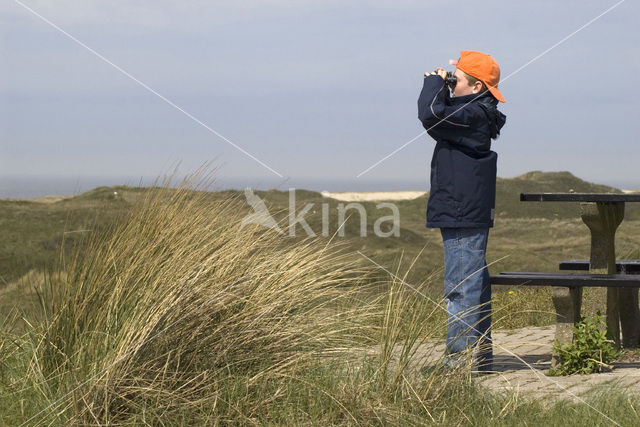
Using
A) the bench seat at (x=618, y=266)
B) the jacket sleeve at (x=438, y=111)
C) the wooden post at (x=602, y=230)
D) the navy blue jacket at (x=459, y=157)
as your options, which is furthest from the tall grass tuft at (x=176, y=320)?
the bench seat at (x=618, y=266)

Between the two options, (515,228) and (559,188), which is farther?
(559,188)

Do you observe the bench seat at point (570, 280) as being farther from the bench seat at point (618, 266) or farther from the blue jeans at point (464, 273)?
the bench seat at point (618, 266)

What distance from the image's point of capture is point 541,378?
544cm

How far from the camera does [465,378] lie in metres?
4.46

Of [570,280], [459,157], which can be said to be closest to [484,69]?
[459,157]

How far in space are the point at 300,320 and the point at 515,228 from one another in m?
20.8

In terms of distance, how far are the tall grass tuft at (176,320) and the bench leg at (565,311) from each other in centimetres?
155

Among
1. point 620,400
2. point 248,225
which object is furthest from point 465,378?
point 248,225

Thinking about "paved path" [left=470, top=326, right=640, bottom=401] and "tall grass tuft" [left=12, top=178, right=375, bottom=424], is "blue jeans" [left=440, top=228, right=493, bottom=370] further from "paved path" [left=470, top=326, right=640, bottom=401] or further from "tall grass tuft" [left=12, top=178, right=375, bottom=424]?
"tall grass tuft" [left=12, top=178, right=375, bottom=424]

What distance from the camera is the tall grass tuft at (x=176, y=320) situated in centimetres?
412

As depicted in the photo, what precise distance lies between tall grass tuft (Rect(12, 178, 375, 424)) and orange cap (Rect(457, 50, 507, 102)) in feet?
5.39

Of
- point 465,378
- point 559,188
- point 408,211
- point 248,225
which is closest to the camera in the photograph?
point 465,378

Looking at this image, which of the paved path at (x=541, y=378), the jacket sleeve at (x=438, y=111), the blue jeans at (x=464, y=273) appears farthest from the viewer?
the blue jeans at (x=464, y=273)

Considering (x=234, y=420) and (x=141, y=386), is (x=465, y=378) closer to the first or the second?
(x=234, y=420)
